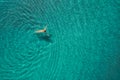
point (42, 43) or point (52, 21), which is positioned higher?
point (52, 21)

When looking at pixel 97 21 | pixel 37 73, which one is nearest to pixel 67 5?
pixel 97 21

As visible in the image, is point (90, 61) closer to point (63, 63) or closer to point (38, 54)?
point (63, 63)

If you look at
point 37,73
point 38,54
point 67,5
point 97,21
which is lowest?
point 37,73

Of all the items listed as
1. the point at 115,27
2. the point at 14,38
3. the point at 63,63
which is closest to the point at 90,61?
the point at 63,63

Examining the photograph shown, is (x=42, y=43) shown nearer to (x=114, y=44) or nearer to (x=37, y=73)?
(x=37, y=73)

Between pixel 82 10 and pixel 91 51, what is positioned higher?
pixel 82 10

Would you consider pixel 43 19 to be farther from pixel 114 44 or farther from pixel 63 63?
pixel 114 44
